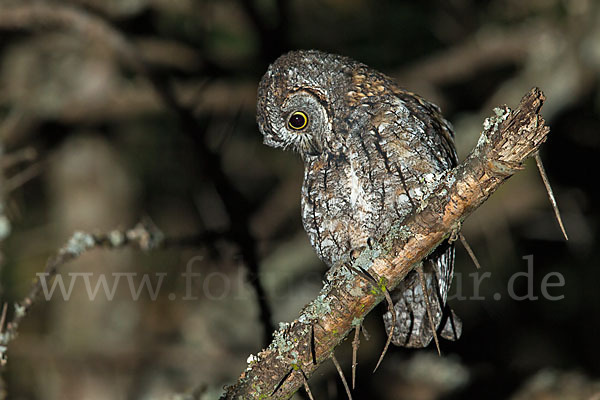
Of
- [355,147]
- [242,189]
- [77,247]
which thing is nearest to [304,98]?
[355,147]

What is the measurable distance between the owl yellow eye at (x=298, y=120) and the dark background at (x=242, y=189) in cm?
182

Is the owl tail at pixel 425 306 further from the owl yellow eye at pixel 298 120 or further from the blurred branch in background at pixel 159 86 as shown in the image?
the owl yellow eye at pixel 298 120

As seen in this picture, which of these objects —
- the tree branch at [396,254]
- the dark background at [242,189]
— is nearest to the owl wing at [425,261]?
the tree branch at [396,254]

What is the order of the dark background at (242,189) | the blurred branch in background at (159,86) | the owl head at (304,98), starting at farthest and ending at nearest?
the dark background at (242,189)
the blurred branch in background at (159,86)
the owl head at (304,98)

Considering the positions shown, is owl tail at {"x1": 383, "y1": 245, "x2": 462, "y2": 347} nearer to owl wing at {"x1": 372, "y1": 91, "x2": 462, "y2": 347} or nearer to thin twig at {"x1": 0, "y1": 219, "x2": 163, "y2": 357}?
owl wing at {"x1": 372, "y1": 91, "x2": 462, "y2": 347}

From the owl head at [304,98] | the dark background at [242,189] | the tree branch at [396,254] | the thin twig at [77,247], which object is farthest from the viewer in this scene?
the dark background at [242,189]

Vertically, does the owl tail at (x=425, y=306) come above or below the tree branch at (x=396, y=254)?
above

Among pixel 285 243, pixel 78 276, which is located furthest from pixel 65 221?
pixel 285 243

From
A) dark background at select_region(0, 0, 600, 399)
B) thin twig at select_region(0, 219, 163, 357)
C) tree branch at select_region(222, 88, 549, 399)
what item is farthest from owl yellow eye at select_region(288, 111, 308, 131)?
dark background at select_region(0, 0, 600, 399)

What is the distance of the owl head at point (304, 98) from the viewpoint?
3.01m

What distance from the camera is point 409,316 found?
3342mm

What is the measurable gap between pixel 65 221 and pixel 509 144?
5.56 meters

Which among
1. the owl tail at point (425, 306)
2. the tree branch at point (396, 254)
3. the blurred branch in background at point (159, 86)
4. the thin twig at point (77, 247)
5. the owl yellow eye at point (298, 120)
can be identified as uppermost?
the blurred branch in background at point (159, 86)

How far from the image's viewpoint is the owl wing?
2.83 meters
